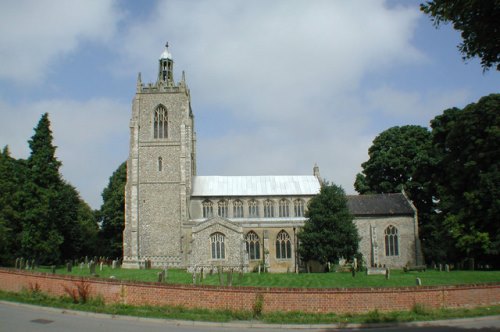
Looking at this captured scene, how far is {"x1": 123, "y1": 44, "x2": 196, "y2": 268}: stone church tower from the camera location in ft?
135

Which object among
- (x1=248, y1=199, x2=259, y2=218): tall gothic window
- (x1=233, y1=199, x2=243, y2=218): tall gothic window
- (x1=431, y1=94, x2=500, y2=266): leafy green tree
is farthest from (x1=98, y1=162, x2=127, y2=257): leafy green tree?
(x1=431, y1=94, x2=500, y2=266): leafy green tree

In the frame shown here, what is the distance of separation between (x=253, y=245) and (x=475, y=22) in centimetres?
3457

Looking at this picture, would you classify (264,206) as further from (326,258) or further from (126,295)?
(126,295)

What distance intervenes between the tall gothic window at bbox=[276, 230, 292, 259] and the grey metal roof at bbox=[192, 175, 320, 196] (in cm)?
502

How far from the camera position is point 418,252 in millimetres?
41281

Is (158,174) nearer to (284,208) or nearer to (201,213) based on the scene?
(201,213)

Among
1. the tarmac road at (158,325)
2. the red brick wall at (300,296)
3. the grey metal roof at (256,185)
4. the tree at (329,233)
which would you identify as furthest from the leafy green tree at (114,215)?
the tarmac road at (158,325)

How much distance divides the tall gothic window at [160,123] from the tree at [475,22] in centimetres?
3693

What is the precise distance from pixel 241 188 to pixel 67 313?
31597 mm

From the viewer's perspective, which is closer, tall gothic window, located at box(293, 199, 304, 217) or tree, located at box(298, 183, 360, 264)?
tree, located at box(298, 183, 360, 264)

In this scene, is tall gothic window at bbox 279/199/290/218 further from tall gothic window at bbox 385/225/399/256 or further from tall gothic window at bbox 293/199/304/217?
tall gothic window at bbox 385/225/399/256

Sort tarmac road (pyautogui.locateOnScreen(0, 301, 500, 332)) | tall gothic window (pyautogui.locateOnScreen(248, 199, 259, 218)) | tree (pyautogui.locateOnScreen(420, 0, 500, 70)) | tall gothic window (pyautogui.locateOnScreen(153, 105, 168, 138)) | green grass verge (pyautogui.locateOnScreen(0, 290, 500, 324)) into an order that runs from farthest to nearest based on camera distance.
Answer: tall gothic window (pyautogui.locateOnScreen(248, 199, 259, 218)), tall gothic window (pyautogui.locateOnScreen(153, 105, 168, 138)), green grass verge (pyautogui.locateOnScreen(0, 290, 500, 324)), tarmac road (pyautogui.locateOnScreen(0, 301, 500, 332)), tree (pyautogui.locateOnScreen(420, 0, 500, 70))

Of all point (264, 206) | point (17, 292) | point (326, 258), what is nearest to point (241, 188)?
point (264, 206)

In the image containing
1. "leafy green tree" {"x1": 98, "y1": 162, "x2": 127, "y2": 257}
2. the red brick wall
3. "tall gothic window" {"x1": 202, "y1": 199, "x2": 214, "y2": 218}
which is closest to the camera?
the red brick wall
